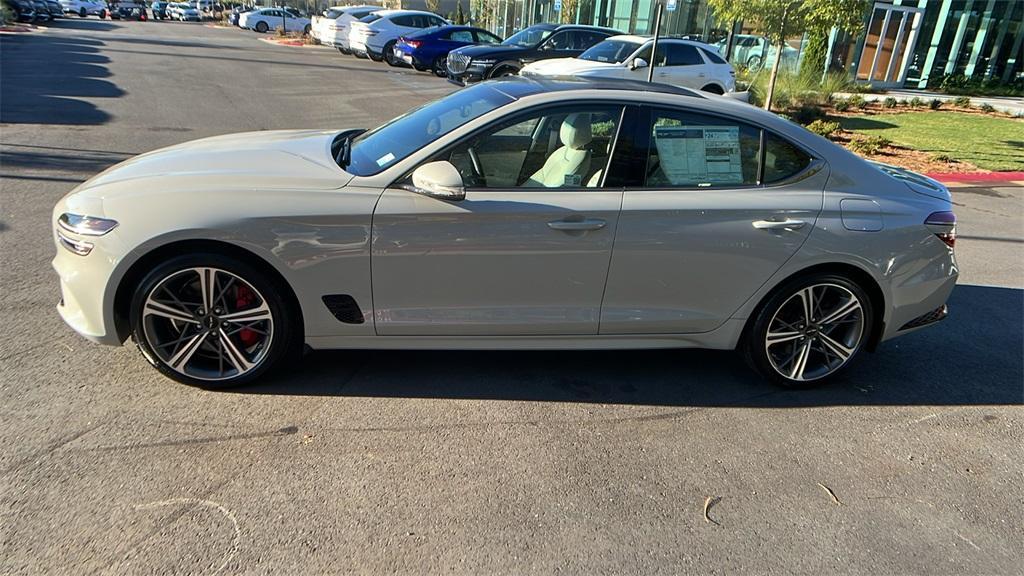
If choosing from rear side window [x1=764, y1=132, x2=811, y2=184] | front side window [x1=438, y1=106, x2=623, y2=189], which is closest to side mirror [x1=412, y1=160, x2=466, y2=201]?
front side window [x1=438, y1=106, x2=623, y2=189]

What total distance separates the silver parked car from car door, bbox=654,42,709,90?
1082 centimetres

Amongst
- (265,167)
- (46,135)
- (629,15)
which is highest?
(629,15)

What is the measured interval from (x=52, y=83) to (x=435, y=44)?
1136cm

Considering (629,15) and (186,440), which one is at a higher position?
(629,15)

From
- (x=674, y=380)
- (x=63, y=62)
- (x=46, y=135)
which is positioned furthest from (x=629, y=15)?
(x=674, y=380)

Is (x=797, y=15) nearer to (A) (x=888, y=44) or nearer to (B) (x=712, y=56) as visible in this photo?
(B) (x=712, y=56)

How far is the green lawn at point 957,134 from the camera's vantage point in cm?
1178

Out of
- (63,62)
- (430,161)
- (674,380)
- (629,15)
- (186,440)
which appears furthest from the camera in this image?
(629,15)

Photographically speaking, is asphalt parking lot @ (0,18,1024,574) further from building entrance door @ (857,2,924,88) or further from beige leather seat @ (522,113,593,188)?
building entrance door @ (857,2,924,88)

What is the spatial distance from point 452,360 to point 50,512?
2.04 metres

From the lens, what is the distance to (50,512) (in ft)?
8.23

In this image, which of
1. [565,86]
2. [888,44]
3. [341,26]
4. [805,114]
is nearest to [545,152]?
[565,86]

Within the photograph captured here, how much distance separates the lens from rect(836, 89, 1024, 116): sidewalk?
58.6 ft

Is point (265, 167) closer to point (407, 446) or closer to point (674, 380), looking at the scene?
point (407, 446)
